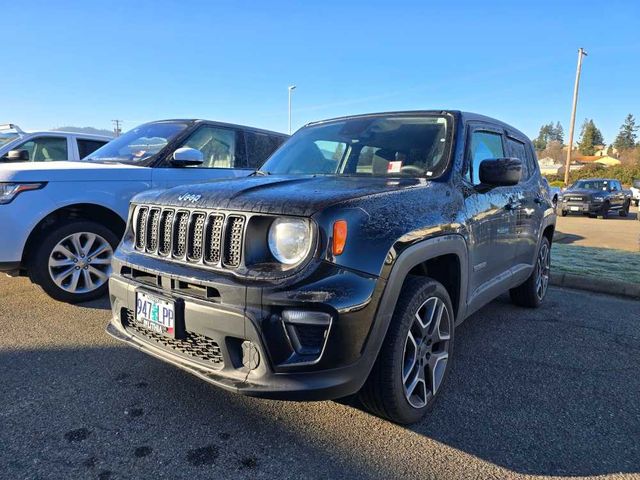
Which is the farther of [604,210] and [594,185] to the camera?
[594,185]

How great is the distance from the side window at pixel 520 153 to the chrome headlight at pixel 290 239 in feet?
9.32

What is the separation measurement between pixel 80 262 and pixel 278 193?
303 cm

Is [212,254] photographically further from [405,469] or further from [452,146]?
[452,146]

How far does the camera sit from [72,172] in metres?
4.53

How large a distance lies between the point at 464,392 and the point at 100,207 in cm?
377

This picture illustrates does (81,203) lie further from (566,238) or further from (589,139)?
(589,139)

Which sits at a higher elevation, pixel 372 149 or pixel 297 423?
pixel 372 149

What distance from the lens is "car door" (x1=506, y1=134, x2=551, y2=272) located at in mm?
4125

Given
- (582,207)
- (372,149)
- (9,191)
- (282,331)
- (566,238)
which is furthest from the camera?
(582,207)

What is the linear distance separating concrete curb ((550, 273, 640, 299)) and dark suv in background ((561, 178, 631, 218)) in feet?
49.2

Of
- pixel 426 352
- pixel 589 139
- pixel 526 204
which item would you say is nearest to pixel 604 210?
pixel 526 204

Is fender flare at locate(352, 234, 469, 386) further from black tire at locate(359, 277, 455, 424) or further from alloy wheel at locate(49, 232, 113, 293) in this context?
alloy wheel at locate(49, 232, 113, 293)

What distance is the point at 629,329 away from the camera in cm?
438

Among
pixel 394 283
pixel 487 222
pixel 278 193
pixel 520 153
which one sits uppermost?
pixel 520 153
